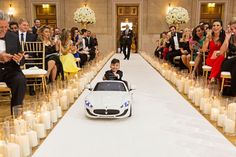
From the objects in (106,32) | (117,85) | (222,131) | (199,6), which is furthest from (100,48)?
(222,131)

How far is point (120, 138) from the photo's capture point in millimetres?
3592

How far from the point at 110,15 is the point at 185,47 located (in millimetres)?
9412

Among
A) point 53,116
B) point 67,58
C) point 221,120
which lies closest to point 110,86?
point 53,116

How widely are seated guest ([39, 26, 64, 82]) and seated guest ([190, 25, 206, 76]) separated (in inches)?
136

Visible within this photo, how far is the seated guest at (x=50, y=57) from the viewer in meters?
6.41

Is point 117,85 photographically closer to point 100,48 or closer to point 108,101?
point 108,101

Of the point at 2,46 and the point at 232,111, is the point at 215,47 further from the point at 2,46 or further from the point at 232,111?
the point at 2,46

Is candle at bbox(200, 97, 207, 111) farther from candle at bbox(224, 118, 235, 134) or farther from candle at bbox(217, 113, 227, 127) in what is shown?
candle at bbox(224, 118, 235, 134)

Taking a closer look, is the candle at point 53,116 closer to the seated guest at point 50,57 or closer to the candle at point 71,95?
the candle at point 71,95

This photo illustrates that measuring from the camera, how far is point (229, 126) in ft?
12.3

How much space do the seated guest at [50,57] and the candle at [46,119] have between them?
2.65 meters

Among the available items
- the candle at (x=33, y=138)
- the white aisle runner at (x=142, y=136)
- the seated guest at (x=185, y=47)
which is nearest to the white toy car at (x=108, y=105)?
the white aisle runner at (x=142, y=136)

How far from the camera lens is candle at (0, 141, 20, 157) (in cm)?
267

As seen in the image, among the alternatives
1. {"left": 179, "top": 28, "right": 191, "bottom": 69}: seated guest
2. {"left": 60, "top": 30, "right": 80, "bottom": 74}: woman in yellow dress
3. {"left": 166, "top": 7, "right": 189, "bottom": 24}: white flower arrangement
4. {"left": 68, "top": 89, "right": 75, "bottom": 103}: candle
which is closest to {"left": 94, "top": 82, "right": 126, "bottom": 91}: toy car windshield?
{"left": 68, "top": 89, "right": 75, "bottom": 103}: candle
